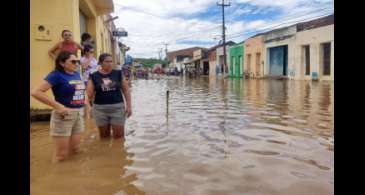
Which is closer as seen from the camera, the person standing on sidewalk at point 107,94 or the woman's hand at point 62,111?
the woman's hand at point 62,111

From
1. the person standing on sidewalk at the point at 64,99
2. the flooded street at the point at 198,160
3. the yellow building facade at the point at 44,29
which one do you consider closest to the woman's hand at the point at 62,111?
the person standing on sidewalk at the point at 64,99

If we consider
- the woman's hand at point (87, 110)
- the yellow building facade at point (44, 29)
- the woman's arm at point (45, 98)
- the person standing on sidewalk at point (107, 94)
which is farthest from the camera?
the yellow building facade at point (44, 29)

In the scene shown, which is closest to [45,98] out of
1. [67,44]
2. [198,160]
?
[198,160]

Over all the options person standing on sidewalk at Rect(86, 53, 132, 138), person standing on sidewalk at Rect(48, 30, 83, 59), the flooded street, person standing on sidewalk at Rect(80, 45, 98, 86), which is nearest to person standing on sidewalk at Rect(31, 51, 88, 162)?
the flooded street

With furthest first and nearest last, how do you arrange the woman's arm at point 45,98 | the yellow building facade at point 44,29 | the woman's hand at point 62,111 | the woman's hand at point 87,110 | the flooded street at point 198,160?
the yellow building facade at point 44,29 → the woman's hand at point 87,110 → the woman's hand at point 62,111 → the woman's arm at point 45,98 → the flooded street at point 198,160

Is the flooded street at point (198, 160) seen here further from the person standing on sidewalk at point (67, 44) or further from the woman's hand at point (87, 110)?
the person standing on sidewalk at point (67, 44)

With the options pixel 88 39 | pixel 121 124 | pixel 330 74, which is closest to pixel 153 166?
pixel 121 124

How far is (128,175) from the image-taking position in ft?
12.9

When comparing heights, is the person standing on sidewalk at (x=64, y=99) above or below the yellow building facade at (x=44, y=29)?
below

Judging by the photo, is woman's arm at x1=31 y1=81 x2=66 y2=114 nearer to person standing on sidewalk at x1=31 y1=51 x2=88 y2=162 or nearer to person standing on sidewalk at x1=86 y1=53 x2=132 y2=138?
person standing on sidewalk at x1=31 y1=51 x2=88 y2=162

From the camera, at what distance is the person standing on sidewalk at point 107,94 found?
5535mm

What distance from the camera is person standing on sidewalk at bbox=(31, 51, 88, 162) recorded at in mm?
4426
